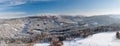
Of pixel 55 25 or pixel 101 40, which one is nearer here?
pixel 101 40

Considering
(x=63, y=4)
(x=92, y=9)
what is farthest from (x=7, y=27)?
(x=92, y=9)

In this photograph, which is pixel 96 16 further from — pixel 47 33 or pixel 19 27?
pixel 19 27

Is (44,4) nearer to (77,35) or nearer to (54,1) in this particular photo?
(54,1)

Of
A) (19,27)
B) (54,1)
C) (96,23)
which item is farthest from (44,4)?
(96,23)

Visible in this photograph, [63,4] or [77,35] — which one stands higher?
[63,4]

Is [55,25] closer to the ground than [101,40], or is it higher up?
higher up

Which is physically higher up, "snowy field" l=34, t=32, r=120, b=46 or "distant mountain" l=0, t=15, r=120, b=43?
"distant mountain" l=0, t=15, r=120, b=43

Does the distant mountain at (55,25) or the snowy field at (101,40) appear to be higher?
the distant mountain at (55,25)

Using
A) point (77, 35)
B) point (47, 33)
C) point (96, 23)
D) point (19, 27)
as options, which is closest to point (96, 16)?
point (96, 23)

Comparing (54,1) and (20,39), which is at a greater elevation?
(54,1)
